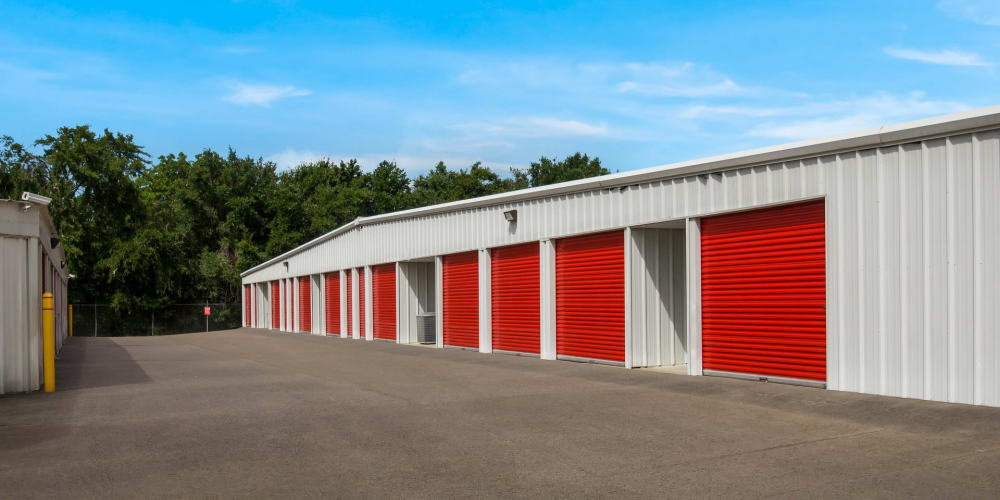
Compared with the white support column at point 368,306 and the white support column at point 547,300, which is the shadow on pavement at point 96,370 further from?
the white support column at point 368,306

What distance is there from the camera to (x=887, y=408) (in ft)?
33.0

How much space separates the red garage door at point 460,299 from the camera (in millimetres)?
22453

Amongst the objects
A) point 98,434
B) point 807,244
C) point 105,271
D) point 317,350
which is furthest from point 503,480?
point 105,271

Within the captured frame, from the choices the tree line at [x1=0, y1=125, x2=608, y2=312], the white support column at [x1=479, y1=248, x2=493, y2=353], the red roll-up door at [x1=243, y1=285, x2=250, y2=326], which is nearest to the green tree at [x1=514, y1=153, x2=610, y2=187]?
the tree line at [x1=0, y1=125, x2=608, y2=312]

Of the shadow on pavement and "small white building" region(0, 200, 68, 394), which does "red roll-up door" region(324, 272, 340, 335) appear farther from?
"small white building" region(0, 200, 68, 394)

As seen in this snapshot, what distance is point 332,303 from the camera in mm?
36000

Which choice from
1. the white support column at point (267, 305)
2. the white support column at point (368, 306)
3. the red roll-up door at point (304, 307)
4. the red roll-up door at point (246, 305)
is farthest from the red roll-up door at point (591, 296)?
the red roll-up door at point (246, 305)

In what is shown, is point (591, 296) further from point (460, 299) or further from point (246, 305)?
point (246, 305)

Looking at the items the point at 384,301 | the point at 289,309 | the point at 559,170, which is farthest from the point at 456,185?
the point at 384,301

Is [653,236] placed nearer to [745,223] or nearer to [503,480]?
[745,223]

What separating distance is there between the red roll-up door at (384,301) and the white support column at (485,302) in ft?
24.1

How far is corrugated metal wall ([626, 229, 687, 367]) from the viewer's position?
16.3 metres

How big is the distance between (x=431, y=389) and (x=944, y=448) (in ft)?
24.3

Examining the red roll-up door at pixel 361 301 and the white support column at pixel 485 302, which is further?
the red roll-up door at pixel 361 301
